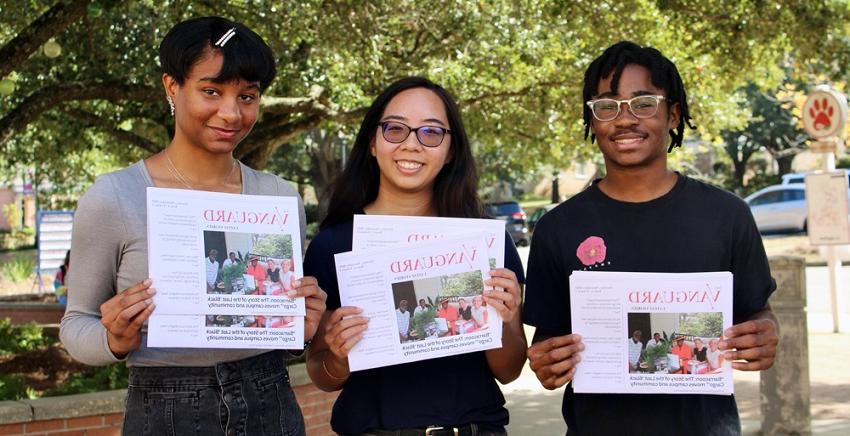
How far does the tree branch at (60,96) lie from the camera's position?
27.5 feet

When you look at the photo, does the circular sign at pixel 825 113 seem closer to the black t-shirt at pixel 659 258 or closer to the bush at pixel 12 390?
the bush at pixel 12 390

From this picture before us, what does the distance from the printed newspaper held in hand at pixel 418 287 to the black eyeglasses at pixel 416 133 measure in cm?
26

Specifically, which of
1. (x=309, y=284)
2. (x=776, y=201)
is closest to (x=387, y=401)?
(x=309, y=284)

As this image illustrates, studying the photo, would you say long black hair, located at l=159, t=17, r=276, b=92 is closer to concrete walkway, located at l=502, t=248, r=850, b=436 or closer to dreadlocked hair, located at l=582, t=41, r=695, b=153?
dreadlocked hair, located at l=582, t=41, r=695, b=153

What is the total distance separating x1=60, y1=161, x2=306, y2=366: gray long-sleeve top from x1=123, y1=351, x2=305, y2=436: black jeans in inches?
1.8

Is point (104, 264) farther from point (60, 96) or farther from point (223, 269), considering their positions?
point (60, 96)

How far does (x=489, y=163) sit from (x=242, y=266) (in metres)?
41.8

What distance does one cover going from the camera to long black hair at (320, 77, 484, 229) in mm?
3033

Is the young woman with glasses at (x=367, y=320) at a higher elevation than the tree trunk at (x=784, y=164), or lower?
lower

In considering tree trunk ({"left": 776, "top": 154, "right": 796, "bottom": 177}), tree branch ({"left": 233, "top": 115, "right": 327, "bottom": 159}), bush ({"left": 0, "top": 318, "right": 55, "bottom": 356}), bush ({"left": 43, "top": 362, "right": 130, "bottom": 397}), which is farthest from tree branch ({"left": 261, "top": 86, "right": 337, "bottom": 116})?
tree trunk ({"left": 776, "top": 154, "right": 796, "bottom": 177})

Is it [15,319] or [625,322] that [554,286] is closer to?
[625,322]

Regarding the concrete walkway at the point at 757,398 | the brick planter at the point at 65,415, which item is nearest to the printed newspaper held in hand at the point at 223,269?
the brick planter at the point at 65,415

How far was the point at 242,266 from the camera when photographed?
2691mm

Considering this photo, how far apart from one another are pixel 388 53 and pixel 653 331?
31.0 feet
